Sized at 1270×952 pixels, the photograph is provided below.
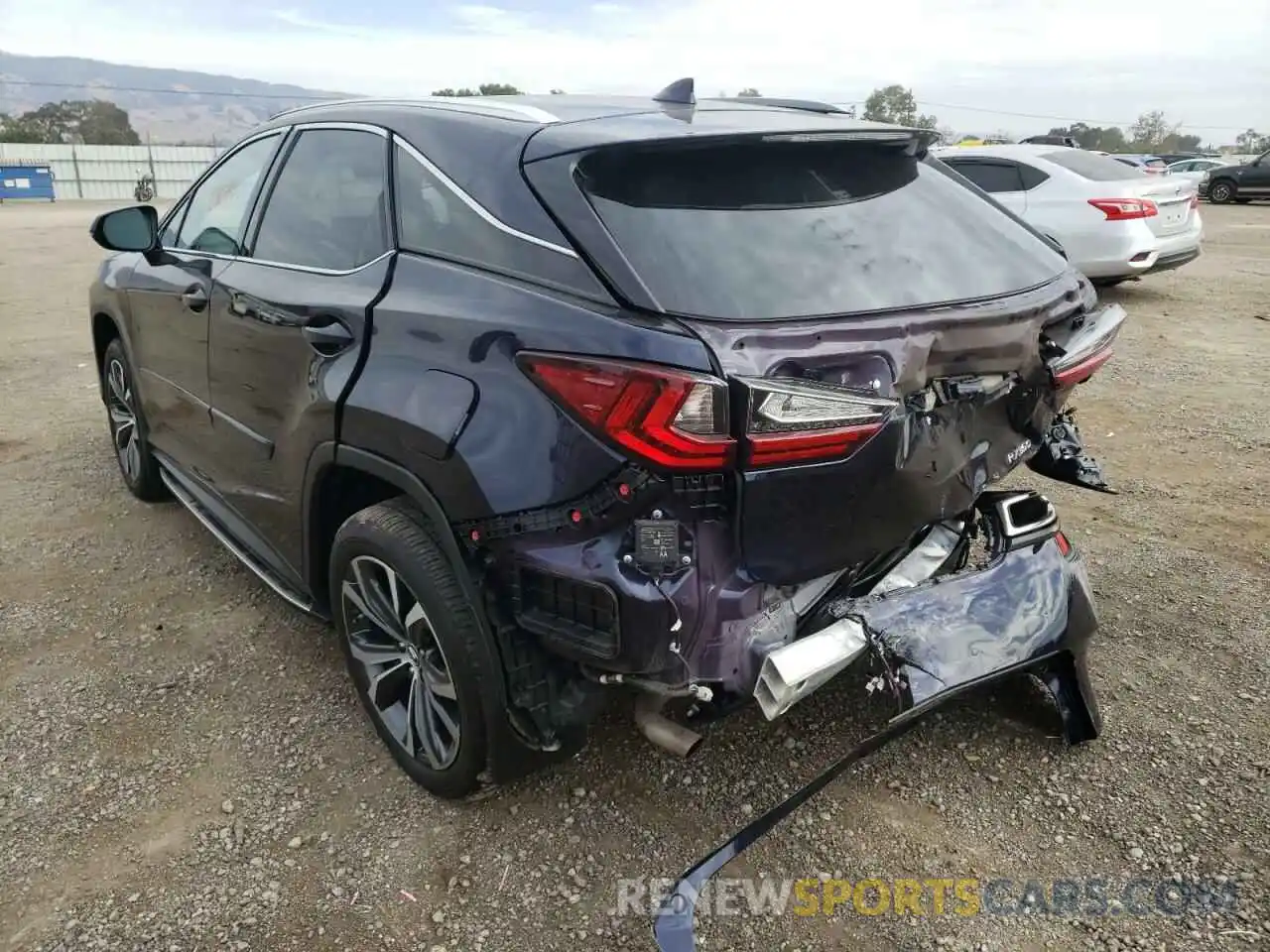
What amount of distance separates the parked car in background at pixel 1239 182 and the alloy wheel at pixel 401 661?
27.1 metres

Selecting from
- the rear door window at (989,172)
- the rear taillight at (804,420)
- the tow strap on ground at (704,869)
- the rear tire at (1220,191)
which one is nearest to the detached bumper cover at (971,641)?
the tow strap on ground at (704,869)

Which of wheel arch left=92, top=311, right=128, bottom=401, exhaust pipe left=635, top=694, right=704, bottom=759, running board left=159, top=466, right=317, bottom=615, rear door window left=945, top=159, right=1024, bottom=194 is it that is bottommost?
running board left=159, top=466, right=317, bottom=615

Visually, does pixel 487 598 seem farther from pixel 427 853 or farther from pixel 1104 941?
pixel 1104 941

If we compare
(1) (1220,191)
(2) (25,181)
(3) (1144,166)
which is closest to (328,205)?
(3) (1144,166)

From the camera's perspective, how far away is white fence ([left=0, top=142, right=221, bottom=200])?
132 ft

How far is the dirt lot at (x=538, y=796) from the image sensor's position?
2.24m

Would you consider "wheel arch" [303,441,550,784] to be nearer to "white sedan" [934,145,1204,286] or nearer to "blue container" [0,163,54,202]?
"white sedan" [934,145,1204,286]

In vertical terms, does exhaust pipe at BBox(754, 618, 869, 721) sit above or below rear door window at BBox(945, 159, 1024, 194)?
below

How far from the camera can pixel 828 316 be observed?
80.4 inches

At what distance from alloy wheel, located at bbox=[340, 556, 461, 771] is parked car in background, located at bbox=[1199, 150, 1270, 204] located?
27.1 m

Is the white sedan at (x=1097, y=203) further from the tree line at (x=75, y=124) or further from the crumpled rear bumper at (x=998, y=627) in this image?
the tree line at (x=75, y=124)

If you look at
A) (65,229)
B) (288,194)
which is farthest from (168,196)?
(288,194)

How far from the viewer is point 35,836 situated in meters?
2.50

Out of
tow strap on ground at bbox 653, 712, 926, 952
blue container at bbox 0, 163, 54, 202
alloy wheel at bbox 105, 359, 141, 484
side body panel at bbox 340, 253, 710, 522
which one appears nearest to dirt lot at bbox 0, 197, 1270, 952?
tow strap on ground at bbox 653, 712, 926, 952
